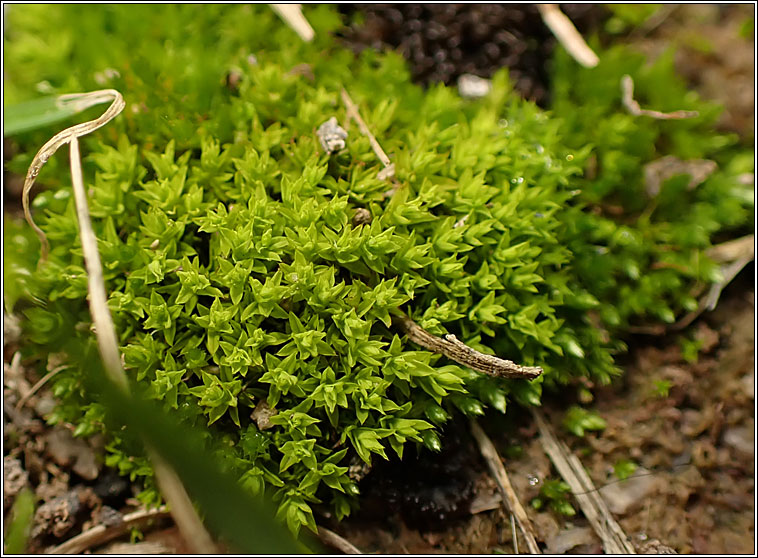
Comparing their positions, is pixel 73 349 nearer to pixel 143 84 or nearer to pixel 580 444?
pixel 143 84

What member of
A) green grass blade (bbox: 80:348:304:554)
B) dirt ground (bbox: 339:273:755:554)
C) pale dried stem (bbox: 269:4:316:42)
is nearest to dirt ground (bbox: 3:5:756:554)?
dirt ground (bbox: 339:273:755:554)

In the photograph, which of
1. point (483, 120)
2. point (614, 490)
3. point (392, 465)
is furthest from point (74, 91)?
point (614, 490)

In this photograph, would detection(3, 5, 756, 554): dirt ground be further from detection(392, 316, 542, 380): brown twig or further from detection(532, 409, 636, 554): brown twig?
detection(392, 316, 542, 380): brown twig

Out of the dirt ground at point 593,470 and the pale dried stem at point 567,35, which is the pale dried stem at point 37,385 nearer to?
the dirt ground at point 593,470

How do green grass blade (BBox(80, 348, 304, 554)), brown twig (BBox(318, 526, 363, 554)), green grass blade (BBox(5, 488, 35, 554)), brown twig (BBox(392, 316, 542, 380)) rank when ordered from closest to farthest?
1. green grass blade (BBox(80, 348, 304, 554))
2. green grass blade (BBox(5, 488, 35, 554))
3. brown twig (BBox(392, 316, 542, 380))
4. brown twig (BBox(318, 526, 363, 554))

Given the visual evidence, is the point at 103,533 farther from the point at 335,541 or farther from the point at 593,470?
the point at 593,470

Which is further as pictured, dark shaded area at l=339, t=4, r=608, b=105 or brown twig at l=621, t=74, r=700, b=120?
dark shaded area at l=339, t=4, r=608, b=105
